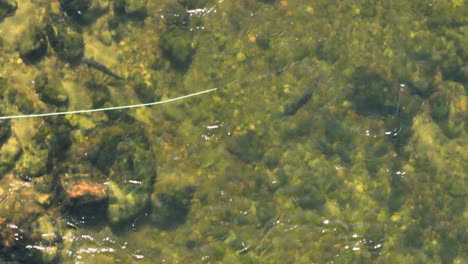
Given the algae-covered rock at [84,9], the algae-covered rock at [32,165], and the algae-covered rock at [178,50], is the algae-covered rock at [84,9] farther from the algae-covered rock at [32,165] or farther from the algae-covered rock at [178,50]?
the algae-covered rock at [32,165]

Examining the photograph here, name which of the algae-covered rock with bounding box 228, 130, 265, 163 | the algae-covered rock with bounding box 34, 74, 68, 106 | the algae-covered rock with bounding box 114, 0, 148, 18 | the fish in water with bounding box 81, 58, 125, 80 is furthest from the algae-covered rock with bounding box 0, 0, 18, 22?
the algae-covered rock with bounding box 228, 130, 265, 163

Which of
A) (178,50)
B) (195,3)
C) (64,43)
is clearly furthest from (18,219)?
(195,3)

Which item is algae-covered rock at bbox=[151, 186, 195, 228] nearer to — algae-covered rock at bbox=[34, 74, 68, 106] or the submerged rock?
the submerged rock

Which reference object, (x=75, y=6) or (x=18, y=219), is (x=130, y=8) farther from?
(x=18, y=219)

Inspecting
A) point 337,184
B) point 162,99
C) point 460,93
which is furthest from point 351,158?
point 162,99

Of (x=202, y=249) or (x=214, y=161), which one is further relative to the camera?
(x=214, y=161)

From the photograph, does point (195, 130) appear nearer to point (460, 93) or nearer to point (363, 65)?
point (363, 65)

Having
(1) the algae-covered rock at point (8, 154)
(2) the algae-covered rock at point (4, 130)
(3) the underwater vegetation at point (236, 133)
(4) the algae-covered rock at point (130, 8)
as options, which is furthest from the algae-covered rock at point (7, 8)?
(1) the algae-covered rock at point (8, 154)
